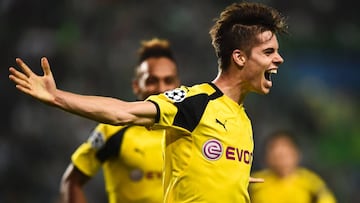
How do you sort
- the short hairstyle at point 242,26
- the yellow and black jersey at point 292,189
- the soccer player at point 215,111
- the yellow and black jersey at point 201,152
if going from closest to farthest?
the soccer player at point 215,111 → the yellow and black jersey at point 201,152 → the short hairstyle at point 242,26 → the yellow and black jersey at point 292,189

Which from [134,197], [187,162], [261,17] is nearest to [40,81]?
[187,162]

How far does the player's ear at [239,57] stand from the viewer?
4.45 metres

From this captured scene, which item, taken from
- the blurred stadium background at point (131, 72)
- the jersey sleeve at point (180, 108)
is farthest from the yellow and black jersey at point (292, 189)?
the jersey sleeve at point (180, 108)

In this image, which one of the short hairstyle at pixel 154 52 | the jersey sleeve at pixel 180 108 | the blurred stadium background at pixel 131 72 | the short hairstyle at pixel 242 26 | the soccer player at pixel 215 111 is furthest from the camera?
the blurred stadium background at pixel 131 72

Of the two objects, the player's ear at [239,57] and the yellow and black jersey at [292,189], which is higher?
the player's ear at [239,57]

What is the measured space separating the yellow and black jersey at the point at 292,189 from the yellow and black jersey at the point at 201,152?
10.4 ft

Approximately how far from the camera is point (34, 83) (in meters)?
3.66

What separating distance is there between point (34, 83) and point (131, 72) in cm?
682

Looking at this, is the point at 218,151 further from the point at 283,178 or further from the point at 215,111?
the point at 283,178

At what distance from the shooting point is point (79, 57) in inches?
418

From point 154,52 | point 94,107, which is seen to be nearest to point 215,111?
point 94,107

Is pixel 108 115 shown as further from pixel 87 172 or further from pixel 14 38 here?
pixel 14 38

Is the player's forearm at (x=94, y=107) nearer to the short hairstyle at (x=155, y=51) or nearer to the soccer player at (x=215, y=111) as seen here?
the soccer player at (x=215, y=111)

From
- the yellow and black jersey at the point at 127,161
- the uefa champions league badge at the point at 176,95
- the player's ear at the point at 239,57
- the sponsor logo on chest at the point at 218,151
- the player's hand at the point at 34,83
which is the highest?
the player's ear at the point at 239,57
